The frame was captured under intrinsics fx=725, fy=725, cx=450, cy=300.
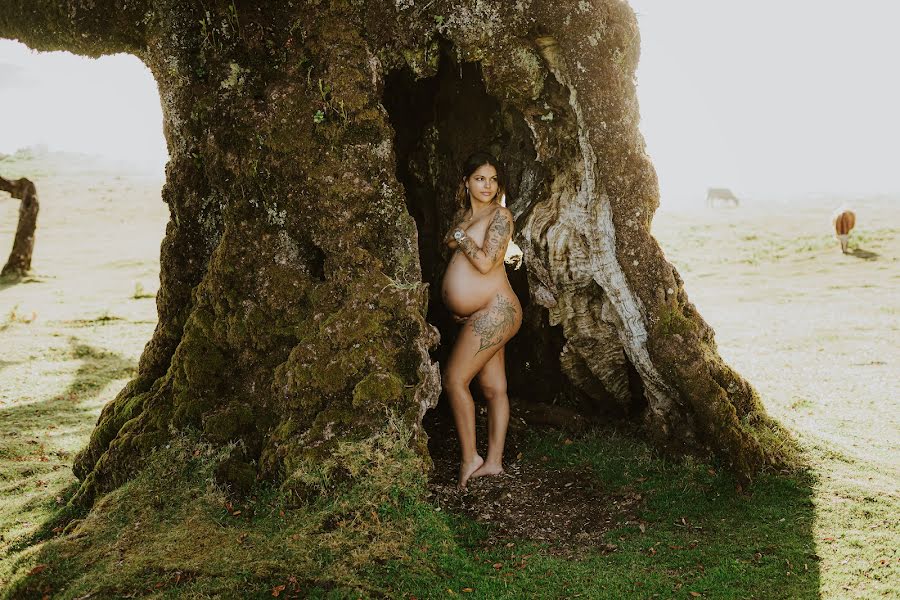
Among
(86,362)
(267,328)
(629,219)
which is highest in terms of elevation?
(629,219)

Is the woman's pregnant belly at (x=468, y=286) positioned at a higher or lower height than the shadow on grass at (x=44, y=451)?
higher

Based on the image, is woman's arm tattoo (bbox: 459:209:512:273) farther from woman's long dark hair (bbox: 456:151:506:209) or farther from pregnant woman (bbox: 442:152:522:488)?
woman's long dark hair (bbox: 456:151:506:209)

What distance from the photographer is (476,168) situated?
A: 5867 millimetres

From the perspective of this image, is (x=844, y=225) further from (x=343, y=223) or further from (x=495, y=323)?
(x=343, y=223)

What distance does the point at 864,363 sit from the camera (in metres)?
10.3

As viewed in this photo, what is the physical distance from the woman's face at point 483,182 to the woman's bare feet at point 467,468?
216 cm

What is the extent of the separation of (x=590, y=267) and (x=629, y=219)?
50 centimetres

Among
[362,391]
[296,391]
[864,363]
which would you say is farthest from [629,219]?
[864,363]

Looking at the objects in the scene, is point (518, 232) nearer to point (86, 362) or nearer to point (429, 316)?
point (429, 316)

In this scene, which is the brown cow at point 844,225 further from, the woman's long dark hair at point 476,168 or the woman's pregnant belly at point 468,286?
the woman's pregnant belly at point 468,286

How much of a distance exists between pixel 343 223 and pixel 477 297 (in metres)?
1.30

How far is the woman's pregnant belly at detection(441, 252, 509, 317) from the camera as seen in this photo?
235 inches

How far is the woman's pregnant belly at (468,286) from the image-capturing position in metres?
5.96

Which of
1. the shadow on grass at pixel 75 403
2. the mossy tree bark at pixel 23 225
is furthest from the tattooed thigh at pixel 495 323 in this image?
the mossy tree bark at pixel 23 225
